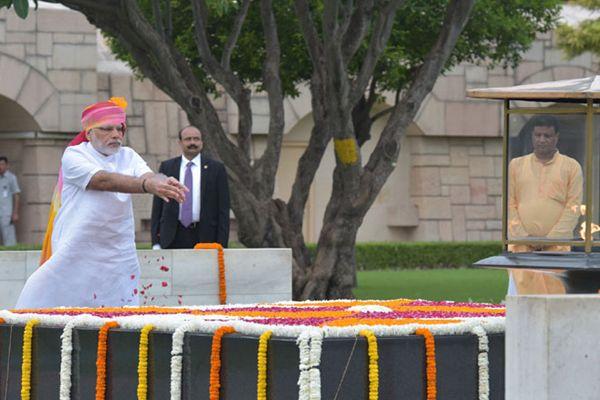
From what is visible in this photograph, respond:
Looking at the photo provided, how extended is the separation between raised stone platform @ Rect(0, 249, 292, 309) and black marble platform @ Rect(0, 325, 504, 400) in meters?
4.45

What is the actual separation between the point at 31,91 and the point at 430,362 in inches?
853

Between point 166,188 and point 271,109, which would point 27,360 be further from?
point 271,109

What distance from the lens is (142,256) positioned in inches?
420

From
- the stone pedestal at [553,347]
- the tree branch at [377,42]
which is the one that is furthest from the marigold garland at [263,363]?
the tree branch at [377,42]

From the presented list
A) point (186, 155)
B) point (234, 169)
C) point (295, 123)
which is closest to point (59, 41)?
point (295, 123)

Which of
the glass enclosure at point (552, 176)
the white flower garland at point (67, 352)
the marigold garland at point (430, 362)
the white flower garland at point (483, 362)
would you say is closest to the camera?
the marigold garland at point (430, 362)

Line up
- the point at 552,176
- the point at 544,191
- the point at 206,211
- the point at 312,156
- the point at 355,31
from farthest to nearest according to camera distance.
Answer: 1. the point at 312,156
2. the point at 355,31
3. the point at 206,211
4. the point at 544,191
5. the point at 552,176

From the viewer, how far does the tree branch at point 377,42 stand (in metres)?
15.5

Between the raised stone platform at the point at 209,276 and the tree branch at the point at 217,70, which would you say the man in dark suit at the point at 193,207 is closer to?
the raised stone platform at the point at 209,276

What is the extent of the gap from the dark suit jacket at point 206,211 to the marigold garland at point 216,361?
6457 millimetres

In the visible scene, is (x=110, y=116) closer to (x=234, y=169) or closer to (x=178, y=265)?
(x=178, y=265)

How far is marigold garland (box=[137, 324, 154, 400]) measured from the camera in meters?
5.43

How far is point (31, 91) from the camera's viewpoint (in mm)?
26031

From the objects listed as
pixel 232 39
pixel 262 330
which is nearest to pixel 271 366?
pixel 262 330
